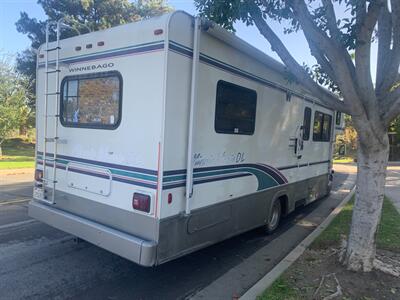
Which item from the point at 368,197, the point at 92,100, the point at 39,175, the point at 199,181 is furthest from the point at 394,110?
the point at 39,175

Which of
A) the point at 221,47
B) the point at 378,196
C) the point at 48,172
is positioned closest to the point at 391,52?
the point at 378,196

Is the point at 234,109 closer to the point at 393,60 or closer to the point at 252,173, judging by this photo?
the point at 252,173

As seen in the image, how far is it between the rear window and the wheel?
3.47 m

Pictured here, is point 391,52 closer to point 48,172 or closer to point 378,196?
point 378,196

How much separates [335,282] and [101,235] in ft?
8.95

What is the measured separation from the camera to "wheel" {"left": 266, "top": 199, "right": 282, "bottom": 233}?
6.83m

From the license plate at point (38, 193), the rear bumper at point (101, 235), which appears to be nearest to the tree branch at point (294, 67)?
the rear bumper at point (101, 235)

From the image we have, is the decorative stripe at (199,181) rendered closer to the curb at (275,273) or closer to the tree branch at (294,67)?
the curb at (275,273)

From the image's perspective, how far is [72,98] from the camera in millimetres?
5109

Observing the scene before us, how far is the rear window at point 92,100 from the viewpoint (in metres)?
4.52

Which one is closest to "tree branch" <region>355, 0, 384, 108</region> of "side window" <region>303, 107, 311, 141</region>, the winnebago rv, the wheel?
the winnebago rv

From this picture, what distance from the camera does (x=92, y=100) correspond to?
4.85 m

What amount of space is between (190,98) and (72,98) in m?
1.80

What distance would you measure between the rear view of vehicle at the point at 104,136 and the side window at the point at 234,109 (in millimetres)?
1060
